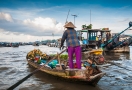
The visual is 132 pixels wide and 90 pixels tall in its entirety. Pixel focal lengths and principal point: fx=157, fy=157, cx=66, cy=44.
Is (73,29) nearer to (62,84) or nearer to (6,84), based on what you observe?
(62,84)

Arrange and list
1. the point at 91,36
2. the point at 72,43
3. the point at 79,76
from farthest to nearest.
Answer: the point at 91,36 → the point at 72,43 → the point at 79,76

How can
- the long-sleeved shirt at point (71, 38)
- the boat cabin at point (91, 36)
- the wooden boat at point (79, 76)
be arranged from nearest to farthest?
the wooden boat at point (79, 76) → the long-sleeved shirt at point (71, 38) → the boat cabin at point (91, 36)

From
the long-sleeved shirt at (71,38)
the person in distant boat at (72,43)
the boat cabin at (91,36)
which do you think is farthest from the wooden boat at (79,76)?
the boat cabin at (91,36)

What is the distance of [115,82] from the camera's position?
7.76m

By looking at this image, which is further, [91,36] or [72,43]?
[91,36]

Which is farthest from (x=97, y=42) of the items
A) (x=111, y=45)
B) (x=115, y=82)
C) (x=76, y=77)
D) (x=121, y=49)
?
(x=76, y=77)

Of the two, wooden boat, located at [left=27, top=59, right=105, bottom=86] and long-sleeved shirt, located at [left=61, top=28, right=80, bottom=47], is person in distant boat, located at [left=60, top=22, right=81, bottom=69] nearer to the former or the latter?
long-sleeved shirt, located at [left=61, top=28, right=80, bottom=47]

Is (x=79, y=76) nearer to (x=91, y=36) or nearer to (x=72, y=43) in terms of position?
(x=72, y=43)

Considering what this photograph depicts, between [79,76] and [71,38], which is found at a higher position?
[71,38]

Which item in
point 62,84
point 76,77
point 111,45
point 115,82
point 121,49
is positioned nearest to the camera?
point 76,77

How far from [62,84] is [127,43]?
19.6 m

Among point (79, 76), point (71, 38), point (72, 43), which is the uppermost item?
point (71, 38)

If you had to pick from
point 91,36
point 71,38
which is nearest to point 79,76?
point 71,38

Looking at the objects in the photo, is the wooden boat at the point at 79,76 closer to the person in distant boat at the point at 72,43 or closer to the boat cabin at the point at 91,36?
the person in distant boat at the point at 72,43
